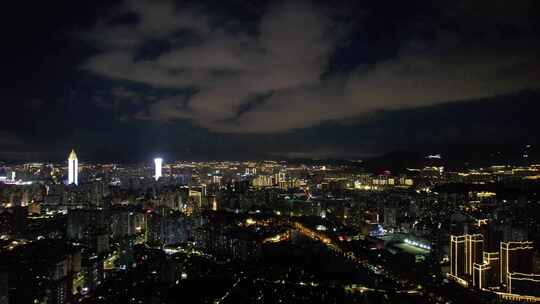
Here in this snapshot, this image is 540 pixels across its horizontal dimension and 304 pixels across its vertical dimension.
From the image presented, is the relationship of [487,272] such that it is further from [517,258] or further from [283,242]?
[283,242]

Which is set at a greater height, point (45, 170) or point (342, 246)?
point (45, 170)

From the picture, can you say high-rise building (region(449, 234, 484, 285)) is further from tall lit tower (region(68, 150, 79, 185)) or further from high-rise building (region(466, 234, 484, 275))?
tall lit tower (region(68, 150, 79, 185))

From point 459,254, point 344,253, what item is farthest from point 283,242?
point 459,254

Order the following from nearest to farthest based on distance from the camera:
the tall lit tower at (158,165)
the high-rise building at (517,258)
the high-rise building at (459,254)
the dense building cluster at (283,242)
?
the dense building cluster at (283,242), the high-rise building at (517,258), the high-rise building at (459,254), the tall lit tower at (158,165)

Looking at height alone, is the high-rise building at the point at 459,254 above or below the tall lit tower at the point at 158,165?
below

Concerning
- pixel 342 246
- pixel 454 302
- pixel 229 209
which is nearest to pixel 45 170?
pixel 229 209

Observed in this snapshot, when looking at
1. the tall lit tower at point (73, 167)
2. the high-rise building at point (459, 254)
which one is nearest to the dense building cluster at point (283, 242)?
the high-rise building at point (459, 254)

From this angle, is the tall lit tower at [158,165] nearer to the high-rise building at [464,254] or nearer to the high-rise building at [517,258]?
the high-rise building at [464,254]

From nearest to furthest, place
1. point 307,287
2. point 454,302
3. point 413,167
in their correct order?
point 454,302
point 307,287
point 413,167

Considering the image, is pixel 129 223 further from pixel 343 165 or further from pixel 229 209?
pixel 343 165
